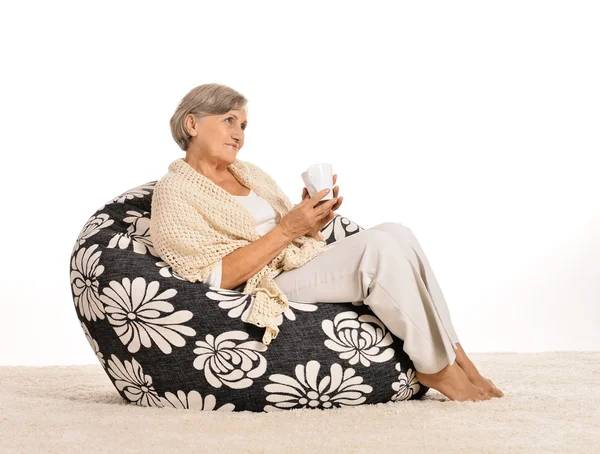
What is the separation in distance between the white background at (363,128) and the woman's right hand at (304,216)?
7.63ft

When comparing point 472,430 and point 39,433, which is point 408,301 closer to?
point 472,430

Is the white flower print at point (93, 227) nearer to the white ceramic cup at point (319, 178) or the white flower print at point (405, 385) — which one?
the white ceramic cup at point (319, 178)

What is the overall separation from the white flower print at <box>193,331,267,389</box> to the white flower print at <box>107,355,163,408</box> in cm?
19

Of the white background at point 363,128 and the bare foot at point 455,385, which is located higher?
the white background at point 363,128

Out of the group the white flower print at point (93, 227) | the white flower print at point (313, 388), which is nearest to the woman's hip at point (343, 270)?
the white flower print at point (313, 388)

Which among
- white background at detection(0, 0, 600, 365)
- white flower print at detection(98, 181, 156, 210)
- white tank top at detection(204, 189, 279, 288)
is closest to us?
white tank top at detection(204, 189, 279, 288)

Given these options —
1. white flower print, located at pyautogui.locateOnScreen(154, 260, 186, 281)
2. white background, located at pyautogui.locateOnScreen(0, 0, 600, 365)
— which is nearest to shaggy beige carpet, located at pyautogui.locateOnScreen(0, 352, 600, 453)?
white flower print, located at pyautogui.locateOnScreen(154, 260, 186, 281)

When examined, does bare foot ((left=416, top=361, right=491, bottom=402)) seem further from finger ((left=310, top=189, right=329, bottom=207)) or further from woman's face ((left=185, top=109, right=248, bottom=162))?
woman's face ((left=185, top=109, right=248, bottom=162))

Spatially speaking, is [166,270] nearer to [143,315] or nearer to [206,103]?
[143,315]

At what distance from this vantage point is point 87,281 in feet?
8.73

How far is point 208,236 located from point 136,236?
0.39m

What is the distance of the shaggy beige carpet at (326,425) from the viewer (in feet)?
Answer: 6.57

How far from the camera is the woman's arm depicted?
268cm

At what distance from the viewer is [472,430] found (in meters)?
2.13
